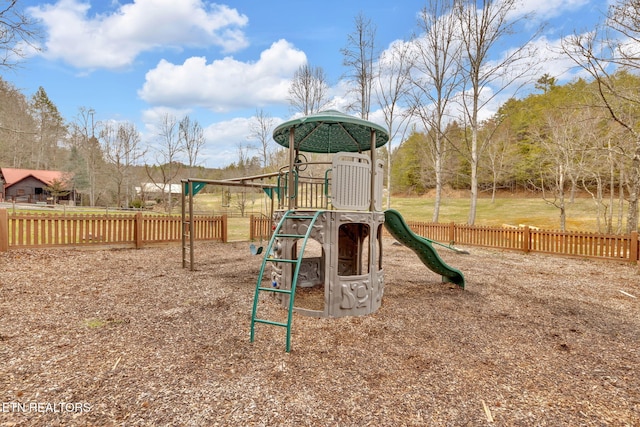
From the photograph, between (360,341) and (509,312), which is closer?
(360,341)

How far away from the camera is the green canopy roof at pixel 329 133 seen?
5221 millimetres

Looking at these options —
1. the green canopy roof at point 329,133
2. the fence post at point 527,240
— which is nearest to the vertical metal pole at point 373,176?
the green canopy roof at point 329,133

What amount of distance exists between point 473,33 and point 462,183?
32.9 metres

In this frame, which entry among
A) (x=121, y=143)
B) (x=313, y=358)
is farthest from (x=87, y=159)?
(x=313, y=358)

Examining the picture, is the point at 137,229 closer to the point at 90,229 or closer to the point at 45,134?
the point at 90,229

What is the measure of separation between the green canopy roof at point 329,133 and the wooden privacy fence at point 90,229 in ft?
21.5

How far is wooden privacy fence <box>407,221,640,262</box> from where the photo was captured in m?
9.54

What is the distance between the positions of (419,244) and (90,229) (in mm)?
10371

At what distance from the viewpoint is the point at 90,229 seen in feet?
33.6

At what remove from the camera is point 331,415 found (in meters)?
2.56

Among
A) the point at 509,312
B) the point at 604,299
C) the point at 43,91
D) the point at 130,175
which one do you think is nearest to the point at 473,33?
the point at 604,299

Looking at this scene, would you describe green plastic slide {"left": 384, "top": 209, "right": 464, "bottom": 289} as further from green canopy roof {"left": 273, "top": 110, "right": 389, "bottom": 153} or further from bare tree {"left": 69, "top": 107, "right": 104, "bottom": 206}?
bare tree {"left": 69, "top": 107, "right": 104, "bottom": 206}

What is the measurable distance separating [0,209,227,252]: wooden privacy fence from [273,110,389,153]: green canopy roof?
6559mm

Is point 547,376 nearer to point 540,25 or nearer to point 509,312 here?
point 509,312
